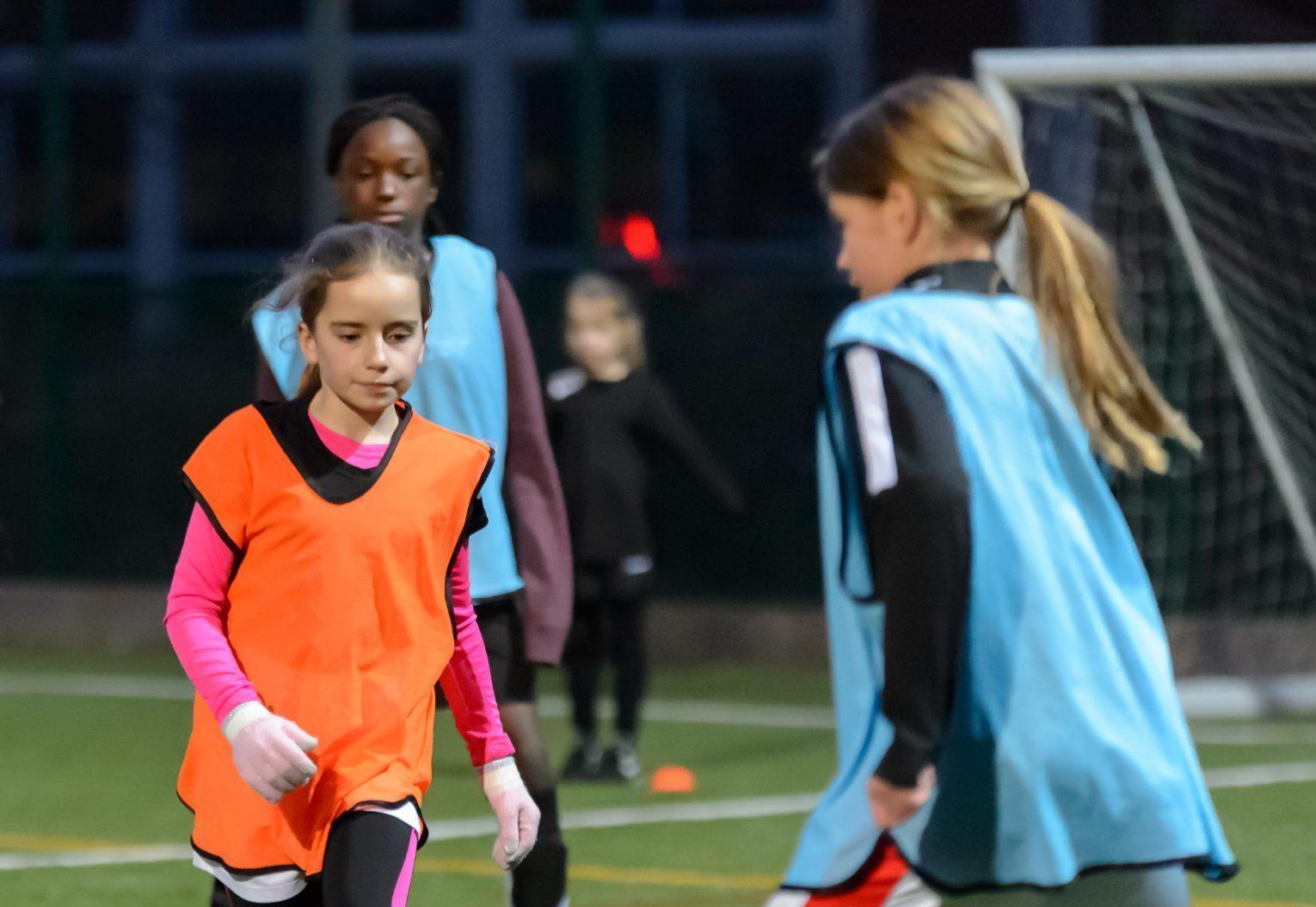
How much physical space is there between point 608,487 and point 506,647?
463 cm

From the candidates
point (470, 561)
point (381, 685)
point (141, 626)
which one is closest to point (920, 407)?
point (381, 685)

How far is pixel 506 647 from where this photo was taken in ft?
15.5

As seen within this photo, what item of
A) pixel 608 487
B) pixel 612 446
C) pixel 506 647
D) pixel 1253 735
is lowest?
pixel 1253 735

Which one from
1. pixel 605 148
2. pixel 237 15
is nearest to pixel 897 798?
pixel 605 148

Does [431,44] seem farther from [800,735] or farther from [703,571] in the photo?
[800,735]

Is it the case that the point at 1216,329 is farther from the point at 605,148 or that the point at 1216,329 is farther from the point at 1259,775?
the point at 605,148

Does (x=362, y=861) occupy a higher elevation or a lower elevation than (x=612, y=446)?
higher

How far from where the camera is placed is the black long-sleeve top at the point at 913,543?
9.39 feet

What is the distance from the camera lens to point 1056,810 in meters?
2.95

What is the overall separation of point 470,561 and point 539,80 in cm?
1201

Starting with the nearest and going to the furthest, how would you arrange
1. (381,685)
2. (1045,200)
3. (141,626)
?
(1045,200) → (381,685) → (141,626)

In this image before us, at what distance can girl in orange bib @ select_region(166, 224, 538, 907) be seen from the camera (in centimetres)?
341

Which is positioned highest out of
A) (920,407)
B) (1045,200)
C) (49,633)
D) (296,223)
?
(1045,200)

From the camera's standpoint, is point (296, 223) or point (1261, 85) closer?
point (1261, 85)
